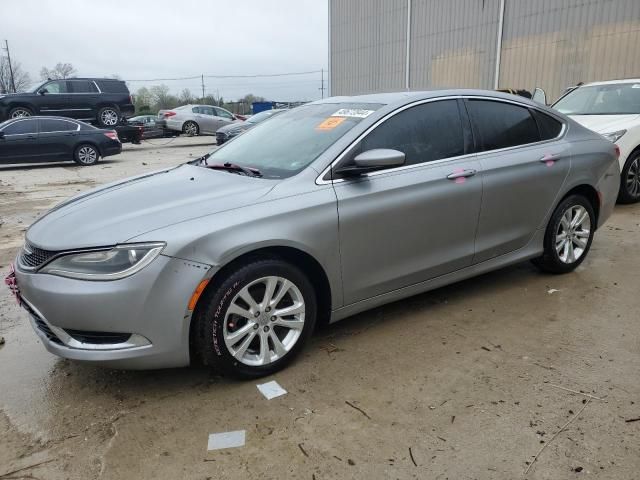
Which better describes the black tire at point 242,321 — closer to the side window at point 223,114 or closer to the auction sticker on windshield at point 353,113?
the auction sticker on windshield at point 353,113

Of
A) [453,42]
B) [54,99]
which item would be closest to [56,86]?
[54,99]

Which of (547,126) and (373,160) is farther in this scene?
(547,126)

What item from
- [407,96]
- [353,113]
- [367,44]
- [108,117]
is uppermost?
[367,44]

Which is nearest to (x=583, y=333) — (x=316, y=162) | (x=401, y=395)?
(x=401, y=395)

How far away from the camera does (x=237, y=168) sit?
3.46 m

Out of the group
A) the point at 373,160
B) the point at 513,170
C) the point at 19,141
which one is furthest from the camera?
the point at 19,141

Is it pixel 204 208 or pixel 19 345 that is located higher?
pixel 204 208

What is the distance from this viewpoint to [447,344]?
3.35 m

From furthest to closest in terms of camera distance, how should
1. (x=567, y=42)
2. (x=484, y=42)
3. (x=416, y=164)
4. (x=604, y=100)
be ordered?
(x=484, y=42) → (x=567, y=42) → (x=604, y=100) → (x=416, y=164)

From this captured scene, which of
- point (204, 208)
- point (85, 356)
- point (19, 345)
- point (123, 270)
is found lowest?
point (19, 345)

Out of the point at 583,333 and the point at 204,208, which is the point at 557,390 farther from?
the point at 204,208

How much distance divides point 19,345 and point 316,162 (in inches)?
92.5

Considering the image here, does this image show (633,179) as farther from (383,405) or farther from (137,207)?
(137,207)

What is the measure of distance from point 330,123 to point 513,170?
4.76 feet
